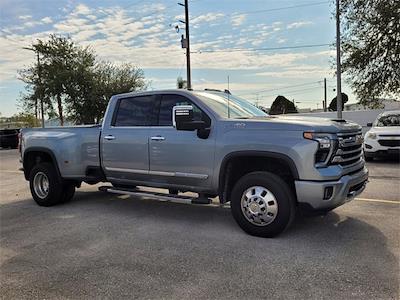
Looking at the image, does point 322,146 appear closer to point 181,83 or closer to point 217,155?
point 217,155

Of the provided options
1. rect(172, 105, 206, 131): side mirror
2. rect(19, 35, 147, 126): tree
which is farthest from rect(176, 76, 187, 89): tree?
rect(172, 105, 206, 131): side mirror

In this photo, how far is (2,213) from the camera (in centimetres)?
730

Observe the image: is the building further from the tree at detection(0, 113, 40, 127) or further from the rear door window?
the tree at detection(0, 113, 40, 127)

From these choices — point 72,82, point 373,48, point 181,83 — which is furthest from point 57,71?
point 373,48

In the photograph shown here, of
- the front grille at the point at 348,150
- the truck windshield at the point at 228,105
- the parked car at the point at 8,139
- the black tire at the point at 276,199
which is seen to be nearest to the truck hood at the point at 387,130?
the truck windshield at the point at 228,105

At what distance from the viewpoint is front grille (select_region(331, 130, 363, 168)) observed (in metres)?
5.04

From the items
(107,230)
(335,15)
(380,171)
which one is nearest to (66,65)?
(335,15)

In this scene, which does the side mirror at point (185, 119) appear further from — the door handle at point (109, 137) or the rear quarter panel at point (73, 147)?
the rear quarter panel at point (73, 147)

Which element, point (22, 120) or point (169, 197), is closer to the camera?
point (169, 197)

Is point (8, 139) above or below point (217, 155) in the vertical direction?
below

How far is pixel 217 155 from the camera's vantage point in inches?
219

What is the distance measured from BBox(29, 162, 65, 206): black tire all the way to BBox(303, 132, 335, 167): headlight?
463 cm

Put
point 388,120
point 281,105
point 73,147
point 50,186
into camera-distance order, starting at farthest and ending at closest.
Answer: point 281,105 < point 388,120 < point 50,186 < point 73,147

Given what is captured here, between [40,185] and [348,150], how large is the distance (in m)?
5.51
